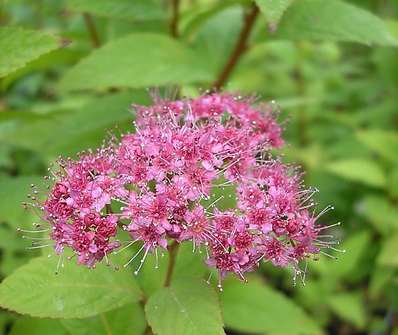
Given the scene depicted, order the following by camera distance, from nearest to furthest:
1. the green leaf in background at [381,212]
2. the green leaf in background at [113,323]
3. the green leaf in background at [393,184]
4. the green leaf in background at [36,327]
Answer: the green leaf in background at [113,323] < the green leaf in background at [36,327] < the green leaf in background at [381,212] < the green leaf in background at [393,184]

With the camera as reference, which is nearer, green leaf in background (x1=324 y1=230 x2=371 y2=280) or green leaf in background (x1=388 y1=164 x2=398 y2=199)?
green leaf in background (x1=324 y1=230 x2=371 y2=280)

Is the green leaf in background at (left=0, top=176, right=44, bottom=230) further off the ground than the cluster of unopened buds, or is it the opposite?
the cluster of unopened buds

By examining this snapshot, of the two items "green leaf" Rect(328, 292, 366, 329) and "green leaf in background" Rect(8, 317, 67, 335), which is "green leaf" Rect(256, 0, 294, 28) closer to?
"green leaf in background" Rect(8, 317, 67, 335)

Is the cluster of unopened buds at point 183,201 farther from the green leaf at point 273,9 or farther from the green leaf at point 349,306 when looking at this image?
the green leaf at point 349,306

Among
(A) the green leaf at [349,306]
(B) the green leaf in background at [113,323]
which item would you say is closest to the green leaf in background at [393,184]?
(A) the green leaf at [349,306]

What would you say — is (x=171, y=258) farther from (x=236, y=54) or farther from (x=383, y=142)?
(x=383, y=142)

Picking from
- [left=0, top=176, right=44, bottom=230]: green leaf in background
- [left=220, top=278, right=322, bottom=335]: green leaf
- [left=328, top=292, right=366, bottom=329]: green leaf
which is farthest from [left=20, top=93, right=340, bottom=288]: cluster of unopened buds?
[left=328, top=292, right=366, bottom=329]: green leaf

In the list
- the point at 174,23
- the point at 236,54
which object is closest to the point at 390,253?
the point at 236,54
